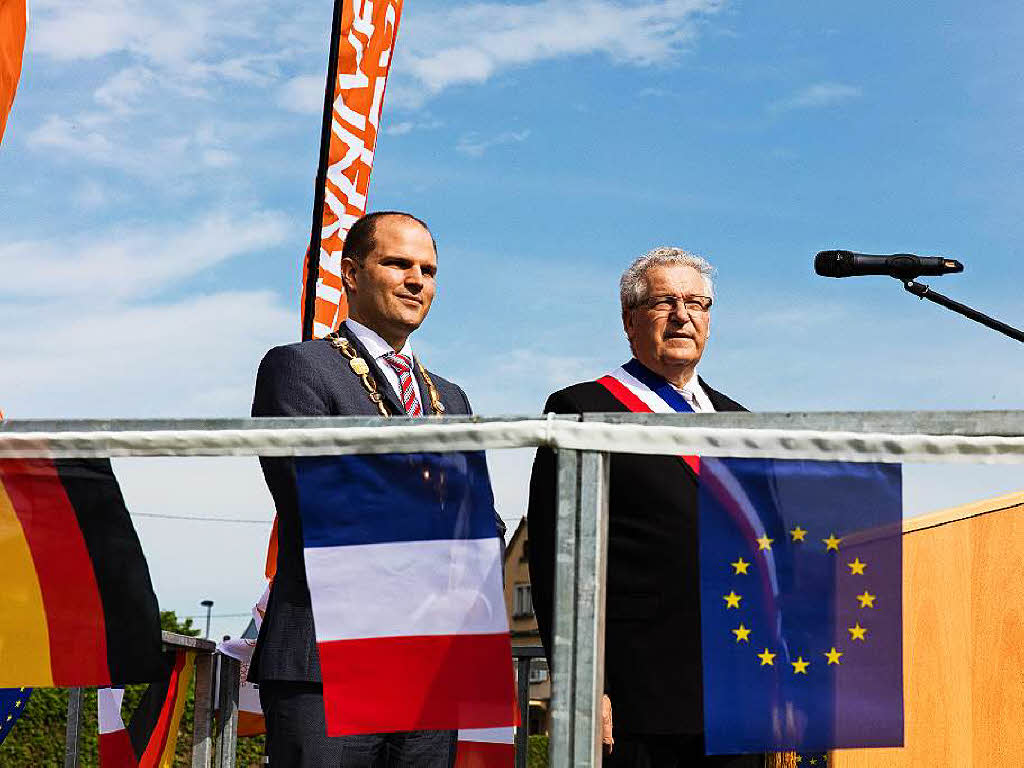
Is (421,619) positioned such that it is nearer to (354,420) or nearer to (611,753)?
(354,420)

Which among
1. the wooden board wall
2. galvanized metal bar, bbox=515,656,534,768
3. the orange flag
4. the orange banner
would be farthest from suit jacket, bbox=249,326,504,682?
the orange banner

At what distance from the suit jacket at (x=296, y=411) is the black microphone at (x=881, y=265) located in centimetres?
157

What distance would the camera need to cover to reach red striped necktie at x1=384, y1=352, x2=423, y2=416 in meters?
2.92

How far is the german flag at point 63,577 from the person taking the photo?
7.33 feet

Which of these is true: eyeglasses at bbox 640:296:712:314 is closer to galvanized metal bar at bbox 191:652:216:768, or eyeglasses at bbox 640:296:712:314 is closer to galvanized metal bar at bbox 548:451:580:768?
galvanized metal bar at bbox 548:451:580:768

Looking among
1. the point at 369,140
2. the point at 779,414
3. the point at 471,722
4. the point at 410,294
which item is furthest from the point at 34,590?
the point at 369,140

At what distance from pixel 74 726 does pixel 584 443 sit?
3.36 metres

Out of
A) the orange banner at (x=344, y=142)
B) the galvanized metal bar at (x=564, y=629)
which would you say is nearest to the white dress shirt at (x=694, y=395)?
the galvanized metal bar at (x=564, y=629)

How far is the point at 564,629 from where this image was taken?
1978 mm

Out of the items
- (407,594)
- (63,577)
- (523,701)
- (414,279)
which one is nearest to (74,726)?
(523,701)

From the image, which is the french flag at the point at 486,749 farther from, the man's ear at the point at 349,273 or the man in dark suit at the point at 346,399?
the man's ear at the point at 349,273

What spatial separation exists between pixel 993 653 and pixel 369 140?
519 centimetres

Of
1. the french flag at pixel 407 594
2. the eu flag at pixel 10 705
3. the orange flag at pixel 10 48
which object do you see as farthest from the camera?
the orange flag at pixel 10 48

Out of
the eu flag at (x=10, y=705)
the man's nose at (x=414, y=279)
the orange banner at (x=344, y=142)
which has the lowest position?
the eu flag at (x=10, y=705)
